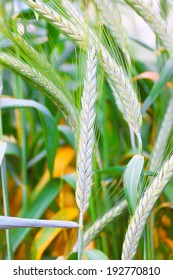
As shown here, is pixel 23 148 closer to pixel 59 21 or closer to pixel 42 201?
pixel 42 201

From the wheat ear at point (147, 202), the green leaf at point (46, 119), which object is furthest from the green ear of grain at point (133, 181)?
the green leaf at point (46, 119)

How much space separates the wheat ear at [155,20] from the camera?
0.74m

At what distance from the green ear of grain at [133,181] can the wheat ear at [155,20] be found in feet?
0.56

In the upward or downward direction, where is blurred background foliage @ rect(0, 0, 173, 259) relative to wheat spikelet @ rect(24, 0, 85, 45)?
downward

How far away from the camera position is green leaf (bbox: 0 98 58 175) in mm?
910

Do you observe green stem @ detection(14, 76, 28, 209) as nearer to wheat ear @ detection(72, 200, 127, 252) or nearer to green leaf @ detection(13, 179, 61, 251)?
green leaf @ detection(13, 179, 61, 251)

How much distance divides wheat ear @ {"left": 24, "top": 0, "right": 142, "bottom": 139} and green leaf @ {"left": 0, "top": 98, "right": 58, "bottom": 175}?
23 centimetres

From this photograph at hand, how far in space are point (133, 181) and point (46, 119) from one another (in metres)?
0.29

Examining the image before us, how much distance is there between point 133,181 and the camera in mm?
737

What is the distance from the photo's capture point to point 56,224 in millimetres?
675

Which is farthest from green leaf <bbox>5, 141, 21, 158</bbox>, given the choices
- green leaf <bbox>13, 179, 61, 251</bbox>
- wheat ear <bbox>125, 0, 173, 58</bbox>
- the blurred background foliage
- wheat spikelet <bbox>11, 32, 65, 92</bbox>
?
wheat ear <bbox>125, 0, 173, 58</bbox>

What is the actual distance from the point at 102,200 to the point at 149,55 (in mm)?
491

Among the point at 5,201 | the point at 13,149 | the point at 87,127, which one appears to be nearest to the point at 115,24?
the point at 87,127
